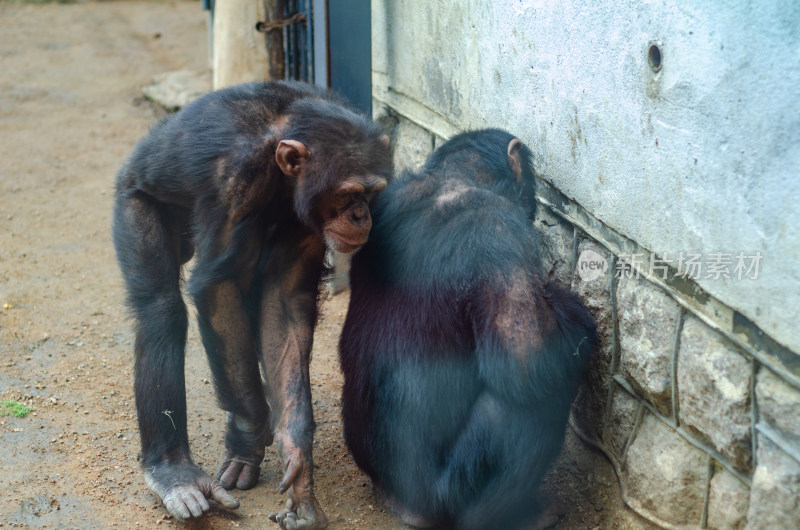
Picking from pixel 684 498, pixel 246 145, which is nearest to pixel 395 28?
pixel 246 145

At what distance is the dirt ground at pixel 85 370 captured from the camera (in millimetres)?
3646

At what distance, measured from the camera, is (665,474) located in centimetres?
309

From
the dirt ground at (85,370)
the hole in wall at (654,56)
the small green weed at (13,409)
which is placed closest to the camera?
the hole in wall at (654,56)

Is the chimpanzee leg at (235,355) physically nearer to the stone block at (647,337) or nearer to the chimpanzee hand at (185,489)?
the chimpanzee hand at (185,489)

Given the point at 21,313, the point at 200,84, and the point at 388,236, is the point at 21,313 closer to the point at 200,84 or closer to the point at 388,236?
the point at 388,236

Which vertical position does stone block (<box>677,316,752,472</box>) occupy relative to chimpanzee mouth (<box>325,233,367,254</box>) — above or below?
below

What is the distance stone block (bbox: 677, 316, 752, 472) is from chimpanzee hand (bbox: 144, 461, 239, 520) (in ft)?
6.18

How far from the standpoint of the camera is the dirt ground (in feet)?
12.0

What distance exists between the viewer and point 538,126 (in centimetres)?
394

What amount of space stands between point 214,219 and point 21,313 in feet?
8.41

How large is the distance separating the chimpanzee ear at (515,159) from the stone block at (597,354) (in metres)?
0.42

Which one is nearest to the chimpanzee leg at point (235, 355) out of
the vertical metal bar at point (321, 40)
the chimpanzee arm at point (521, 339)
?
the chimpanzee arm at point (521, 339)

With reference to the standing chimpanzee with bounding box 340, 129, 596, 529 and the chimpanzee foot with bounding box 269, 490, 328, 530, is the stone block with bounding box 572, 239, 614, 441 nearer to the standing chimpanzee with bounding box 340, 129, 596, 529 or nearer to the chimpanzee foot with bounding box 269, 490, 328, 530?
the standing chimpanzee with bounding box 340, 129, 596, 529

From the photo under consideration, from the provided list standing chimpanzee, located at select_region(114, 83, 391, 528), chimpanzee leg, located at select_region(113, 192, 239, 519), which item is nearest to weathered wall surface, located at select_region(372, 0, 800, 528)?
standing chimpanzee, located at select_region(114, 83, 391, 528)
